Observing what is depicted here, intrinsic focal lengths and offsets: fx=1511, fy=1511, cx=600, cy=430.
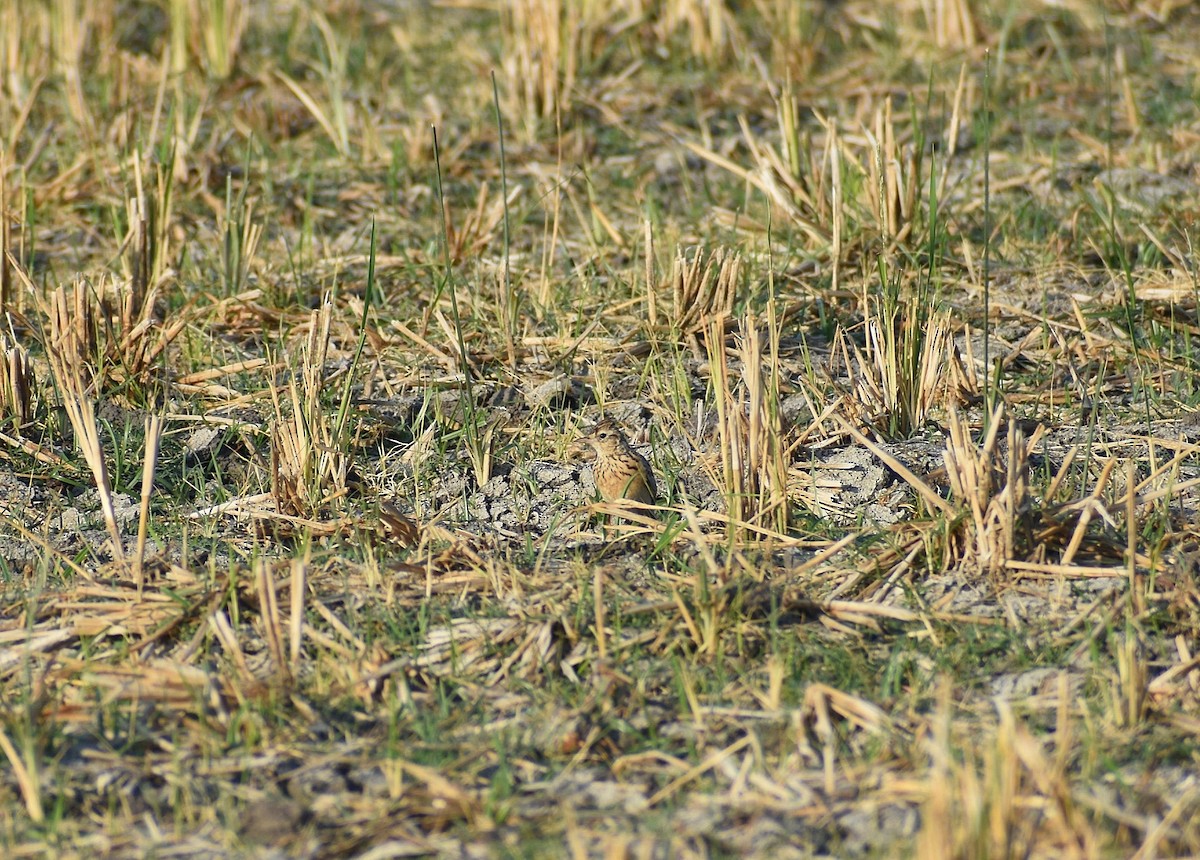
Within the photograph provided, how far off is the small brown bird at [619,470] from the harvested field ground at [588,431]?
2.6 inches

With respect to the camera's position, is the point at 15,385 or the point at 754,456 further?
the point at 15,385

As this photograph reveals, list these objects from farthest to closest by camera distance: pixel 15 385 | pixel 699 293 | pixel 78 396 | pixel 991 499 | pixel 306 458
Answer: pixel 699 293 < pixel 15 385 < pixel 306 458 < pixel 78 396 < pixel 991 499

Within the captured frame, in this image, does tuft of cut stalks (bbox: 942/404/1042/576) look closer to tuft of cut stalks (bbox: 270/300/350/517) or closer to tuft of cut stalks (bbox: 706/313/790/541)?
tuft of cut stalks (bbox: 706/313/790/541)

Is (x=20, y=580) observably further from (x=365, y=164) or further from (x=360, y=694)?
(x=365, y=164)

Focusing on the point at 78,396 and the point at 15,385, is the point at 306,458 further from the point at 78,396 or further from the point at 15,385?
the point at 15,385

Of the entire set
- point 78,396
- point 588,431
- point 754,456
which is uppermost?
point 78,396

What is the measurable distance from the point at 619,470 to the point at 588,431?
1.39 ft

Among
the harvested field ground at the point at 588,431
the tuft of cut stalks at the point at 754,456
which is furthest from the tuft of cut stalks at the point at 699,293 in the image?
the tuft of cut stalks at the point at 754,456

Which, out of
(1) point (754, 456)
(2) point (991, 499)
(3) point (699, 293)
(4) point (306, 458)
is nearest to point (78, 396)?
(4) point (306, 458)

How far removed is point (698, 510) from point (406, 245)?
78.6 inches

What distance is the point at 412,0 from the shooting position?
7.32 meters

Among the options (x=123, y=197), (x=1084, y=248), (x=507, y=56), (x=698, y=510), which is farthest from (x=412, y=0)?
(x=698, y=510)

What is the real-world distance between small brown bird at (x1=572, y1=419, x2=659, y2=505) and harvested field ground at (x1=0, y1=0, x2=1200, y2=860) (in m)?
0.07

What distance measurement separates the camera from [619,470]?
3.69m
